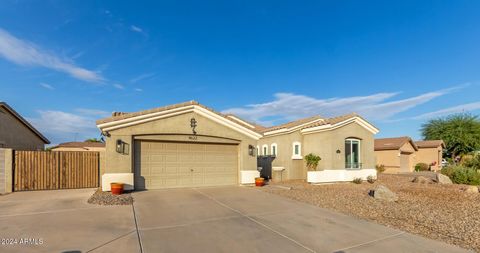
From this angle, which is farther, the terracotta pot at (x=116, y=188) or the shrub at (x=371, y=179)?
the shrub at (x=371, y=179)

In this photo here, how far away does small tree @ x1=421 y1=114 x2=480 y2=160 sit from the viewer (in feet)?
101

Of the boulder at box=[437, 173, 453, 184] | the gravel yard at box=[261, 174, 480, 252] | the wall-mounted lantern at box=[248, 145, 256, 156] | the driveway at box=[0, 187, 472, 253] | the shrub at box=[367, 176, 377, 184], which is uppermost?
the wall-mounted lantern at box=[248, 145, 256, 156]

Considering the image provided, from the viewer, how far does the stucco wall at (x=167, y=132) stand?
34.5ft

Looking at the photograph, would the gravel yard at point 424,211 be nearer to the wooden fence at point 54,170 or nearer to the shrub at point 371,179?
the shrub at point 371,179

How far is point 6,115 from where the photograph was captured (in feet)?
47.8

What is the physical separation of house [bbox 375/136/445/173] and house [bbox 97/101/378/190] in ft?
43.7

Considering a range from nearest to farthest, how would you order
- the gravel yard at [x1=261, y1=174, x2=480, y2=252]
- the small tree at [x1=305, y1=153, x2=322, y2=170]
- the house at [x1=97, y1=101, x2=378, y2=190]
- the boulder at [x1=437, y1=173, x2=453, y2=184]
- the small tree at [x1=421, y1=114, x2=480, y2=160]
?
the gravel yard at [x1=261, y1=174, x2=480, y2=252], the house at [x1=97, y1=101, x2=378, y2=190], the boulder at [x1=437, y1=173, x2=453, y2=184], the small tree at [x1=305, y1=153, x2=322, y2=170], the small tree at [x1=421, y1=114, x2=480, y2=160]

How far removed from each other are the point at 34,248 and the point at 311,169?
1366cm

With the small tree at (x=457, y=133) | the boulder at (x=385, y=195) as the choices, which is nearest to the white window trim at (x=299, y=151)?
the boulder at (x=385, y=195)

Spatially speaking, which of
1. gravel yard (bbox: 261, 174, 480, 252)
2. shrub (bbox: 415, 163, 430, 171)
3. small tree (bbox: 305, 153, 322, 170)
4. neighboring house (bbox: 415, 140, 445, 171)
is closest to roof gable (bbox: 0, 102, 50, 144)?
gravel yard (bbox: 261, 174, 480, 252)

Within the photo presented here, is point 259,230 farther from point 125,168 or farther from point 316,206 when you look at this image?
point 125,168

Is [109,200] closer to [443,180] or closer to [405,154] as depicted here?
[443,180]

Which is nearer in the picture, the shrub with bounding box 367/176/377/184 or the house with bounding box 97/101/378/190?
the house with bounding box 97/101/378/190

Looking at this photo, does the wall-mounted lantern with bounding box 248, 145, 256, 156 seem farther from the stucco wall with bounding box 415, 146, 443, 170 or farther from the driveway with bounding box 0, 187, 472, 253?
the stucco wall with bounding box 415, 146, 443, 170
